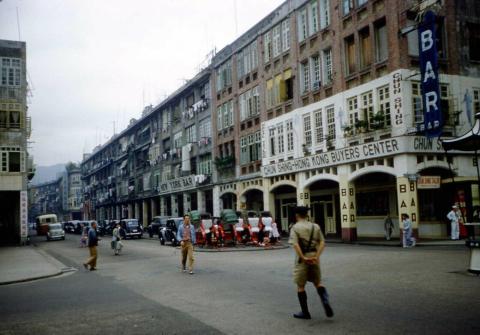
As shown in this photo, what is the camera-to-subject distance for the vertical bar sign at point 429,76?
2295 cm

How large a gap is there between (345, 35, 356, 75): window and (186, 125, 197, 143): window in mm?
23527

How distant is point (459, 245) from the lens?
70.0 feet

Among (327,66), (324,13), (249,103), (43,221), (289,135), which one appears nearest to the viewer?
(327,66)

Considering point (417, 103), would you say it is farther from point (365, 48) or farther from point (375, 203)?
point (375, 203)

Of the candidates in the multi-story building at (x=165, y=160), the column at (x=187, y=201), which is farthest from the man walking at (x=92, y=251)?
the column at (x=187, y=201)

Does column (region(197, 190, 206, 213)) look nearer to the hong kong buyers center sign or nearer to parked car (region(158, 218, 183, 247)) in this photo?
the hong kong buyers center sign

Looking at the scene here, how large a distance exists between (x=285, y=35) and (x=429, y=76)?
14360mm

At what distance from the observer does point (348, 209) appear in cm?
2869

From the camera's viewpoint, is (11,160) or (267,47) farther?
(11,160)

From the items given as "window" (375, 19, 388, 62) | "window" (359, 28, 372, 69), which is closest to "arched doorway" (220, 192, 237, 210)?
"window" (359, 28, 372, 69)

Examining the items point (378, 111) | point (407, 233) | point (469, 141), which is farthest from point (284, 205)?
point (469, 141)

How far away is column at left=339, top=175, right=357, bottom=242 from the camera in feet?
93.1

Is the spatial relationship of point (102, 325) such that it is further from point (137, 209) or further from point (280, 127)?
point (137, 209)

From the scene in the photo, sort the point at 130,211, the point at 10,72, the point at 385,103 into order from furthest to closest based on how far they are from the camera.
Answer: the point at 130,211, the point at 10,72, the point at 385,103
